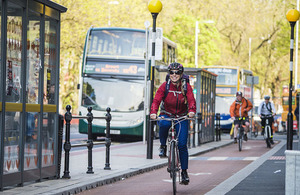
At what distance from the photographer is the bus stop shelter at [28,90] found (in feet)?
29.5

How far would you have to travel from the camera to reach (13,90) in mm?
9250

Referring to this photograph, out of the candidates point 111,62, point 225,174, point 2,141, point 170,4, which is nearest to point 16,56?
point 2,141

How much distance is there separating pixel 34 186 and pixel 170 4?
42.4 metres

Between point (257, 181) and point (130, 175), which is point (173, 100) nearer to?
point (257, 181)

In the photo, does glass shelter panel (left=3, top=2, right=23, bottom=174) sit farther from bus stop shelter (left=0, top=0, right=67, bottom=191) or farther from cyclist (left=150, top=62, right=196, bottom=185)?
cyclist (left=150, top=62, right=196, bottom=185)

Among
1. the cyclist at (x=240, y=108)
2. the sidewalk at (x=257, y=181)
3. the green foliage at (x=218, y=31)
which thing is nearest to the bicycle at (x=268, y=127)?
the cyclist at (x=240, y=108)

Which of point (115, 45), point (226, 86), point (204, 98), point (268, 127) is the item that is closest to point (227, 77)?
point (226, 86)

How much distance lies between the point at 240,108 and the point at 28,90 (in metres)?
12.6

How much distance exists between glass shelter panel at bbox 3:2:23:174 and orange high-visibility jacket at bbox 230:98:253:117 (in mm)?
12768

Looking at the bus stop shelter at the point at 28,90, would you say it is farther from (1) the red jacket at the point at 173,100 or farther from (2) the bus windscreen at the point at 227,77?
(2) the bus windscreen at the point at 227,77

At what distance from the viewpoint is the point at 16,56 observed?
9.34 m

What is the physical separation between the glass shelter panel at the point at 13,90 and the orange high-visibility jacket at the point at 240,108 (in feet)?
41.9

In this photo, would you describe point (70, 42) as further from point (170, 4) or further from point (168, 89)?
point (168, 89)

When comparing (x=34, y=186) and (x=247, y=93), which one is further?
(x=247, y=93)
